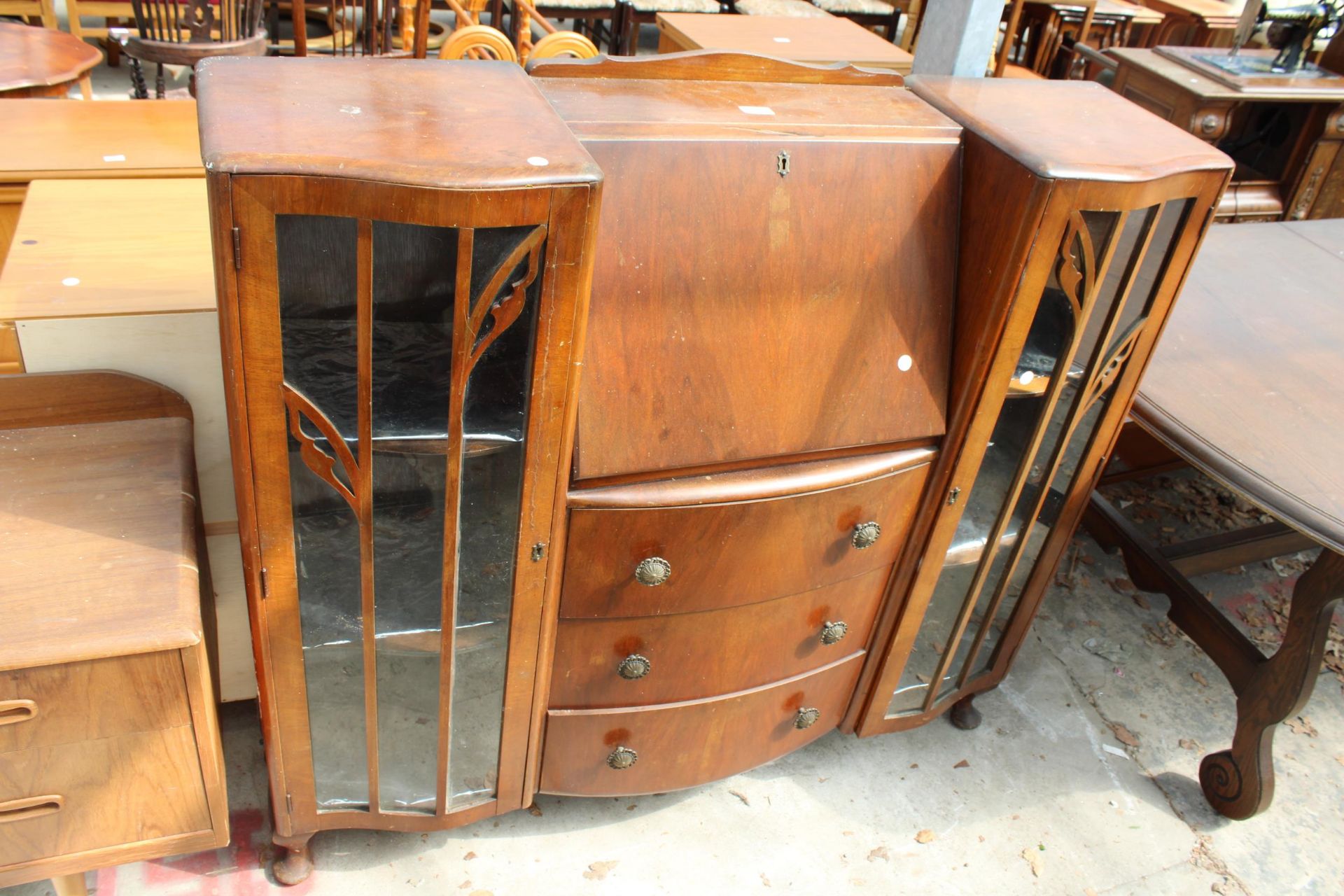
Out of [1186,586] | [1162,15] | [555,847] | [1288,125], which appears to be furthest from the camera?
[1162,15]

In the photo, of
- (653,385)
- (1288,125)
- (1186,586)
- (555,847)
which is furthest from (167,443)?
(1288,125)

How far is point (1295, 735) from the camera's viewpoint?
97.4 inches

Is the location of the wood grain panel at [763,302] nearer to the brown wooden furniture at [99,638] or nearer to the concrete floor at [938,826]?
the brown wooden furniture at [99,638]

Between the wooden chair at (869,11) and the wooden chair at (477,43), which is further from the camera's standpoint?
the wooden chair at (869,11)

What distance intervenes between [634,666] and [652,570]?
24 cm

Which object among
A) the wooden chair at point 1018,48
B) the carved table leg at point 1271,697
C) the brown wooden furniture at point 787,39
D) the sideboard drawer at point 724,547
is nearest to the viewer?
the sideboard drawer at point 724,547

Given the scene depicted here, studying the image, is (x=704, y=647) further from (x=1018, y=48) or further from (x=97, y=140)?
(x=1018, y=48)

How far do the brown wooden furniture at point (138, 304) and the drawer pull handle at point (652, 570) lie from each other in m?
0.77

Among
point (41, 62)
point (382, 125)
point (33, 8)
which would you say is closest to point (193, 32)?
point (41, 62)

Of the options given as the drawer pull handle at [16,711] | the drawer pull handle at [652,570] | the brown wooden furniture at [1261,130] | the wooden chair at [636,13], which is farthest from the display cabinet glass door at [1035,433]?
the wooden chair at [636,13]

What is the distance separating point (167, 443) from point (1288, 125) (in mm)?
4717

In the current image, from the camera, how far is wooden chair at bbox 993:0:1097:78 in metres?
4.58

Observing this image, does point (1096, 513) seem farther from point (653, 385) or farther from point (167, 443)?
point (167, 443)

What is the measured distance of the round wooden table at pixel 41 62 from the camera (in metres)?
2.73
